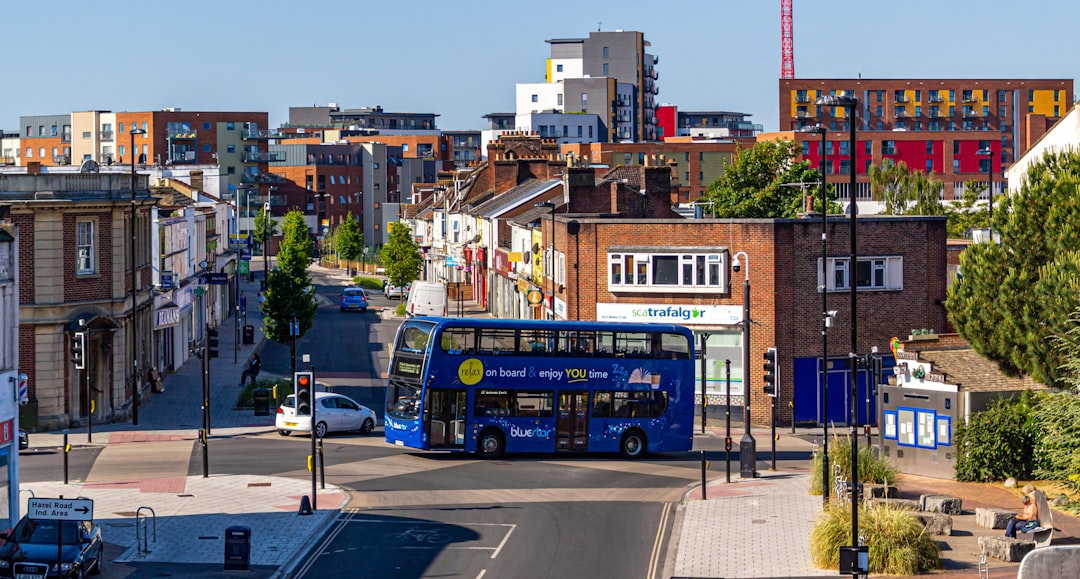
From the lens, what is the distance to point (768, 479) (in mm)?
39406

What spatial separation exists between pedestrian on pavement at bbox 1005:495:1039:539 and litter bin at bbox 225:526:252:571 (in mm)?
15050

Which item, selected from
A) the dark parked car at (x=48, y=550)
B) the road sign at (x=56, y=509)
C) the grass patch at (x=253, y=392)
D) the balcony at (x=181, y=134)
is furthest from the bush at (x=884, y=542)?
the balcony at (x=181, y=134)

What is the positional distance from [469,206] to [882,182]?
101ft

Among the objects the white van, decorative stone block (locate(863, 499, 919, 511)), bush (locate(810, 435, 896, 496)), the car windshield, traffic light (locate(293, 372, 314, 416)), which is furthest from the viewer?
the white van

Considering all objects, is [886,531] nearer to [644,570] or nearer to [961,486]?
[644,570]

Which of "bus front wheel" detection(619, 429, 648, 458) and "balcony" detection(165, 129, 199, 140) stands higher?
"balcony" detection(165, 129, 199, 140)

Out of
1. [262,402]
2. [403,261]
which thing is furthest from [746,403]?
[403,261]

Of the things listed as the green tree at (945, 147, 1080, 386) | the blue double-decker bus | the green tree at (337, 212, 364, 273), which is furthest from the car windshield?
the green tree at (337, 212, 364, 273)

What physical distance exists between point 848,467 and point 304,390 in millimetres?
13893

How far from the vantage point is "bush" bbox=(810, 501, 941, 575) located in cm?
2692

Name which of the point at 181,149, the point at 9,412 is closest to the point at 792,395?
the point at 9,412

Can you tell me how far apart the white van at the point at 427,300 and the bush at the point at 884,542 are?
55.6m

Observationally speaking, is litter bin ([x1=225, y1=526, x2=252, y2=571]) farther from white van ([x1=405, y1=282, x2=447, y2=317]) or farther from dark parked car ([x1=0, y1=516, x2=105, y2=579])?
white van ([x1=405, y1=282, x2=447, y2=317])

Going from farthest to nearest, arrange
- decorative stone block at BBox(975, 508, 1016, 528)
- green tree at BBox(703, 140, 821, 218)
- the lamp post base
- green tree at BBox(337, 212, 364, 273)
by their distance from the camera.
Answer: green tree at BBox(337, 212, 364, 273) → green tree at BBox(703, 140, 821, 218) → the lamp post base → decorative stone block at BBox(975, 508, 1016, 528)
